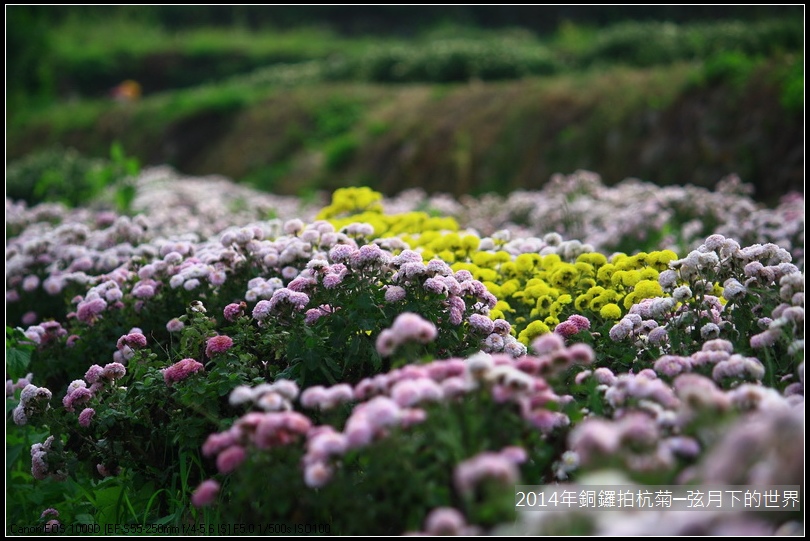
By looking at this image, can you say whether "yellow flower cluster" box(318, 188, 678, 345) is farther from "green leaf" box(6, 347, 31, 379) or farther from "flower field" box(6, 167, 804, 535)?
"green leaf" box(6, 347, 31, 379)

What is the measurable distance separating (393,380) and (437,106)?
39.3ft

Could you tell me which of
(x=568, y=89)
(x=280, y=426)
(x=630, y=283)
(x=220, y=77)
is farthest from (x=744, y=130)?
(x=220, y=77)

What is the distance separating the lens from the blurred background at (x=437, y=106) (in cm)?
945

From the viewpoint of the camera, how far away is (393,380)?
6.91 feet

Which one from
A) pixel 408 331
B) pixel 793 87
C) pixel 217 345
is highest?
pixel 408 331

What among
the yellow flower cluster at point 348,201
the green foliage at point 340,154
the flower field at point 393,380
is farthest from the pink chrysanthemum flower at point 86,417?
the green foliage at point 340,154

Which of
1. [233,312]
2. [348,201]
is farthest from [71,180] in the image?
[233,312]

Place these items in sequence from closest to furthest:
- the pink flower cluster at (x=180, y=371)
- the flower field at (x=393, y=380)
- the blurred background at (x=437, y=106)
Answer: the flower field at (x=393, y=380) < the pink flower cluster at (x=180, y=371) < the blurred background at (x=437, y=106)

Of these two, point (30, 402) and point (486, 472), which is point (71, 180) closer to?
point (30, 402)

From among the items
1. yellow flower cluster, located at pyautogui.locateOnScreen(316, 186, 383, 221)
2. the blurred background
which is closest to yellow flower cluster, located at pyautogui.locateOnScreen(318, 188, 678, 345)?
yellow flower cluster, located at pyautogui.locateOnScreen(316, 186, 383, 221)

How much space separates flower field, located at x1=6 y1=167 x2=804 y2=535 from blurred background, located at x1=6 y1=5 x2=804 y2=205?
3.97 metres

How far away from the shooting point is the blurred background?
9.45 meters

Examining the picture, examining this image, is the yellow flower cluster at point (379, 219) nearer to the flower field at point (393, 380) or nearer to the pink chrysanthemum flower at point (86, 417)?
the flower field at point (393, 380)

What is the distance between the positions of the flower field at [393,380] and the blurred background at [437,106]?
13.0 feet
